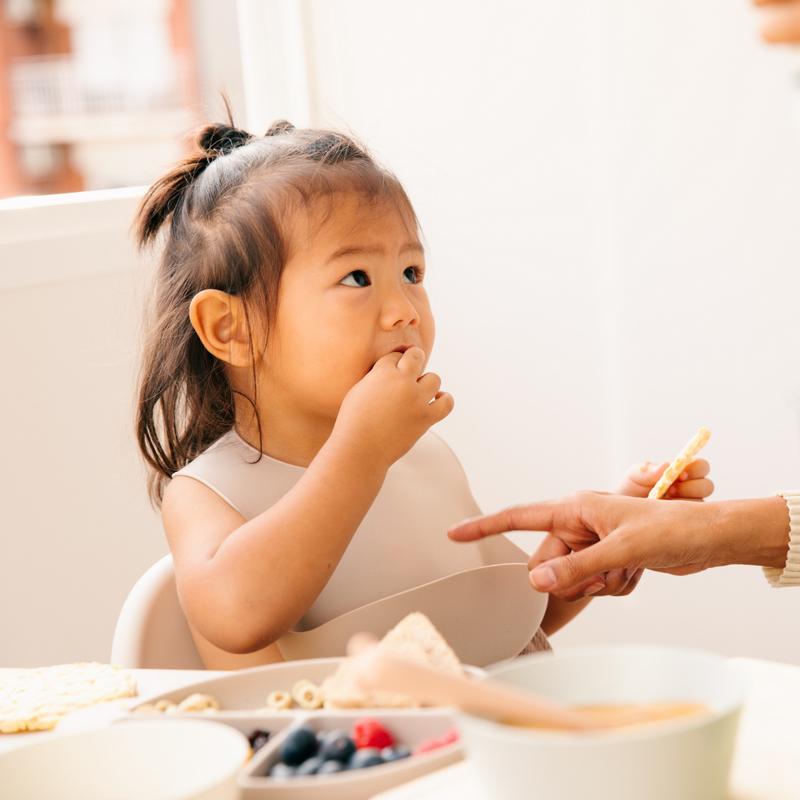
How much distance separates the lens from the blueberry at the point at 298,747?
0.48m

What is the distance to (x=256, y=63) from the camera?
196cm

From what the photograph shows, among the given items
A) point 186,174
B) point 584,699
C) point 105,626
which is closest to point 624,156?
point 186,174

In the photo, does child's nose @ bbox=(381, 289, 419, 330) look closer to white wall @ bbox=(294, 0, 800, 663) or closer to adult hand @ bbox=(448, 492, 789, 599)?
adult hand @ bbox=(448, 492, 789, 599)

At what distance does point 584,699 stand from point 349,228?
64 centimetres

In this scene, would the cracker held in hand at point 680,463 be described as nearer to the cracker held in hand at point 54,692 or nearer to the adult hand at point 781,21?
the adult hand at point 781,21

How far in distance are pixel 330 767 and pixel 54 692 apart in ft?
1.00

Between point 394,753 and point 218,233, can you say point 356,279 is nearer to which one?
point 218,233

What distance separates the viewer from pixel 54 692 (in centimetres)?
67

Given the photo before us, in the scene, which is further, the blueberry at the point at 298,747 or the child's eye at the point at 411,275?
the child's eye at the point at 411,275

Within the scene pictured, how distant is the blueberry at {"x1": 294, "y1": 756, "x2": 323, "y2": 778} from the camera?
18.4 inches

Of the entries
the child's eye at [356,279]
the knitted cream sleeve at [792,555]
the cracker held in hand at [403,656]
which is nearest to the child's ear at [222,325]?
the child's eye at [356,279]

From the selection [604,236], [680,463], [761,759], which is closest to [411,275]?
[680,463]

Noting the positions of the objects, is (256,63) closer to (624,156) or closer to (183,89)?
(183,89)

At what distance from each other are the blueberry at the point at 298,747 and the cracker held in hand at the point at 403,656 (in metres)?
0.04
